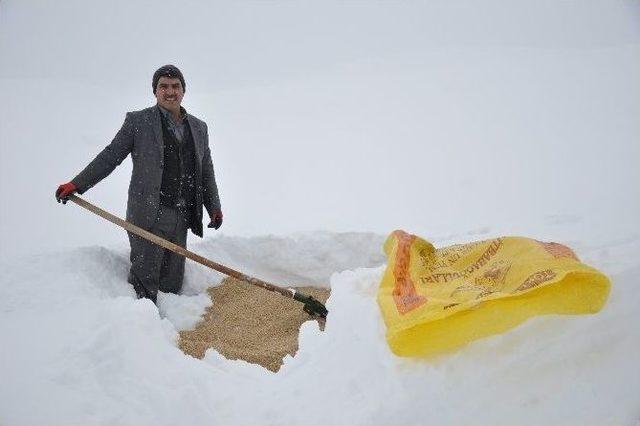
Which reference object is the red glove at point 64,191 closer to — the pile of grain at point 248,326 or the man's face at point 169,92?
the man's face at point 169,92

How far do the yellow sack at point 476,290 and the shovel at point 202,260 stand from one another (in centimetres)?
100

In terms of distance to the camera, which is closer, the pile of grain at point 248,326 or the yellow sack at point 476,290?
the yellow sack at point 476,290

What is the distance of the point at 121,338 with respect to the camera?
1.61 metres

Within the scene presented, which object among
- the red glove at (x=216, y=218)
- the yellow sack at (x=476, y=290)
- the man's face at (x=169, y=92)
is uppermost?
the man's face at (x=169, y=92)

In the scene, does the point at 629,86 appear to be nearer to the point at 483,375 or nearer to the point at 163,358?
the point at 483,375

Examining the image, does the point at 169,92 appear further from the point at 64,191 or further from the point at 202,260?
the point at 202,260

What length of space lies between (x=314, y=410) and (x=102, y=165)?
2.10 m

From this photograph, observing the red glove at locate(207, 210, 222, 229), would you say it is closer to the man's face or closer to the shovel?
the shovel

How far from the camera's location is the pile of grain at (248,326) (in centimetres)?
227

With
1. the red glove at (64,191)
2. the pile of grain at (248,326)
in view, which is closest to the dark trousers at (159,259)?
the pile of grain at (248,326)

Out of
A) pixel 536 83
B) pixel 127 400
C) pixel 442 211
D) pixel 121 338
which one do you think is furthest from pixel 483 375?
pixel 536 83

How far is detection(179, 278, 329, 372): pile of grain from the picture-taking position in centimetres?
227

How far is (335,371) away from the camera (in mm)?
1562

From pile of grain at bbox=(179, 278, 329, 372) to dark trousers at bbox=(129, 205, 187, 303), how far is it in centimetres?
34
